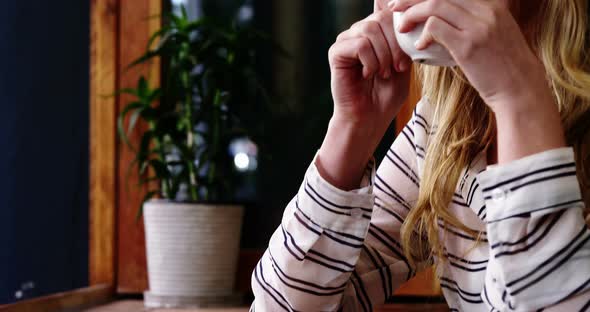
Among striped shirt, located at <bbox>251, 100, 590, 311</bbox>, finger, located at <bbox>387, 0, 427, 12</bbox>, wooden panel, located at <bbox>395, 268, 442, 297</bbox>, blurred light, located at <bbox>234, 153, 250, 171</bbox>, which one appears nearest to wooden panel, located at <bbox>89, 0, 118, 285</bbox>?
blurred light, located at <bbox>234, 153, 250, 171</bbox>

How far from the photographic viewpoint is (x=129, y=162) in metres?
2.26

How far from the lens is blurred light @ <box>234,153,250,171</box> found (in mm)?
2312

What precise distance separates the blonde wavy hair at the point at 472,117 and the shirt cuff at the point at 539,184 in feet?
0.71

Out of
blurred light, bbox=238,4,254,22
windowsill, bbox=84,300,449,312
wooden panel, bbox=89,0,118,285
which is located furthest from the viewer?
blurred light, bbox=238,4,254,22

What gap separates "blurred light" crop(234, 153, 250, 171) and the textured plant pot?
0.26m

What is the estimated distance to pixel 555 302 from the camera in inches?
29.0

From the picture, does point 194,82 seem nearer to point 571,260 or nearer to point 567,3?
point 567,3

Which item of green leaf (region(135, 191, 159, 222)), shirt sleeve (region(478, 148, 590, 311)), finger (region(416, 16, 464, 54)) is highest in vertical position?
finger (region(416, 16, 464, 54))

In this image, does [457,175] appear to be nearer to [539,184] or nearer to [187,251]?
[539,184]

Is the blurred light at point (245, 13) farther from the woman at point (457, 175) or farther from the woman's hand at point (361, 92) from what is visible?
the woman's hand at point (361, 92)
